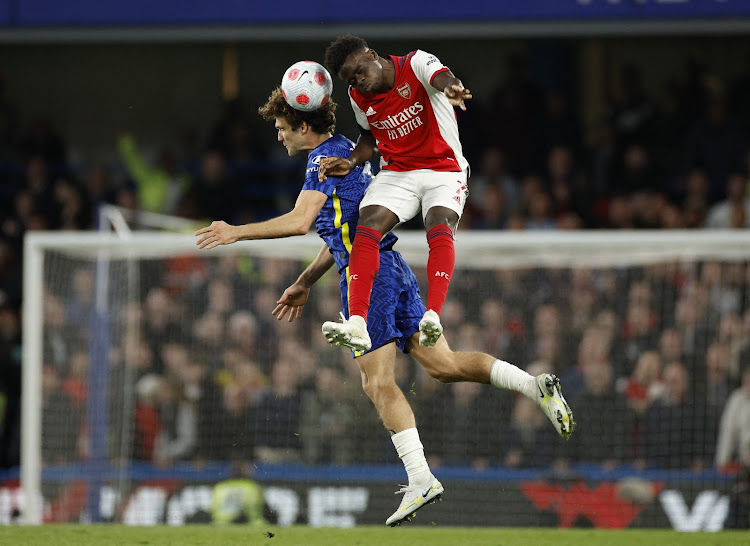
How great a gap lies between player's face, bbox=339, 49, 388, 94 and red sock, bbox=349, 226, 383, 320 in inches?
29.6

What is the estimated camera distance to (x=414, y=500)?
621 cm

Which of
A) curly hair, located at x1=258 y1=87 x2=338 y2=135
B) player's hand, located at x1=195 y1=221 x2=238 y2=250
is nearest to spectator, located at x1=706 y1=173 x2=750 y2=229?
curly hair, located at x1=258 y1=87 x2=338 y2=135

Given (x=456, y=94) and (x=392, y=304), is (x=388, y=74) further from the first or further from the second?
(x=392, y=304)

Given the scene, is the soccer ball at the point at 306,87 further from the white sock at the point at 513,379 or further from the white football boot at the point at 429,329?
the white sock at the point at 513,379

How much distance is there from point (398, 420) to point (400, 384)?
4448 mm

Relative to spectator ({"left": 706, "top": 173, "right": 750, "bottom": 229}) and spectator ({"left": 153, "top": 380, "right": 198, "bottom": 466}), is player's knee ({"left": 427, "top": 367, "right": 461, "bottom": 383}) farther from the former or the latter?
spectator ({"left": 706, "top": 173, "right": 750, "bottom": 229})

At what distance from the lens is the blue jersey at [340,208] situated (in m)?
6.41

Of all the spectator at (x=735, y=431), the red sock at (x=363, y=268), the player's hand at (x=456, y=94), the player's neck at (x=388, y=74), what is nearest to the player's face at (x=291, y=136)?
the player's neck at (x=388, y=74)

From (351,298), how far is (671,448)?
5.12m

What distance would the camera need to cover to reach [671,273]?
10820 millimetres

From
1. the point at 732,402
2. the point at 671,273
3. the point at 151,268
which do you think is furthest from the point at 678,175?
the point at 151,268

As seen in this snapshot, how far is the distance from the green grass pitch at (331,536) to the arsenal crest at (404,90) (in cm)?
279

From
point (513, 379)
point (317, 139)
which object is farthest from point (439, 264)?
point (317, 139)

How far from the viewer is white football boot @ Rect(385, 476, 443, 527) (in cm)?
620
